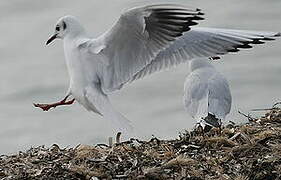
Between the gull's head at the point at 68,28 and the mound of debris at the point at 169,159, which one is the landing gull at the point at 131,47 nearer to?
the gull's head at the point at 68,28

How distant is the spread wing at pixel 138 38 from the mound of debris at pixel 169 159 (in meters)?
0.96

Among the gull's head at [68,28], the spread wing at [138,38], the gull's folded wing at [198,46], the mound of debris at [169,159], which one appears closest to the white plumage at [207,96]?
the gull's folded wing at [198,46]

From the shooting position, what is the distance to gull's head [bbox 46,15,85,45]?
7.27m

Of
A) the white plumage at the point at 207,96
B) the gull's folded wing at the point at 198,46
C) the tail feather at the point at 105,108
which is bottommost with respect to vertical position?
the white plumage at the point at 207,96

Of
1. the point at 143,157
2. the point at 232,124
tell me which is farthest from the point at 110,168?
the point at 232,124

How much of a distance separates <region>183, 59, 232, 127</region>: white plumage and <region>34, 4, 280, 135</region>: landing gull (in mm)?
1265

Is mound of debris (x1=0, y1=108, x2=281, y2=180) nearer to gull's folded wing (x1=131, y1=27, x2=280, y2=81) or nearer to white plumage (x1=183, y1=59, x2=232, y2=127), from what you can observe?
gull's folded wing (x1=131, y1=27, x2=280, y2=81)

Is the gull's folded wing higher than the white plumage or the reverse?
higher

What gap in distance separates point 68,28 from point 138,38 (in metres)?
1.14

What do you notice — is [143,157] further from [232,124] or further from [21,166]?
[232,124]

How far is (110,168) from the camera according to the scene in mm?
4578

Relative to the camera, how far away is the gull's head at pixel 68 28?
7.27 metres

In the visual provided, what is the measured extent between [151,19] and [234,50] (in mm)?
765

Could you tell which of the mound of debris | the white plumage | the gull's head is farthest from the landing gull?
the white plumage
